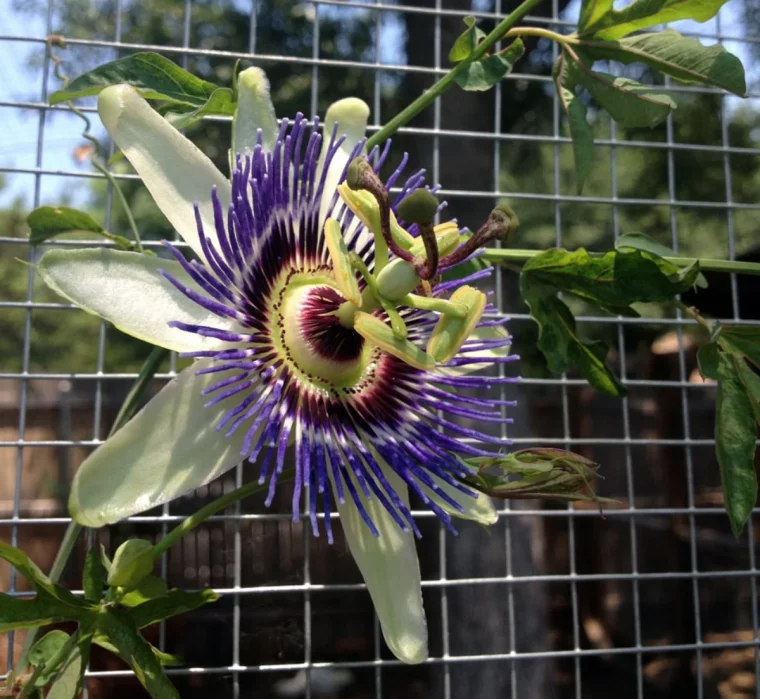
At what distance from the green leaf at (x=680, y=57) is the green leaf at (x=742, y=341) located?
25cm

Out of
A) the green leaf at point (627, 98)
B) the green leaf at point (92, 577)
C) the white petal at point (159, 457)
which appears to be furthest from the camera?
the green leaf at point (627, 98)

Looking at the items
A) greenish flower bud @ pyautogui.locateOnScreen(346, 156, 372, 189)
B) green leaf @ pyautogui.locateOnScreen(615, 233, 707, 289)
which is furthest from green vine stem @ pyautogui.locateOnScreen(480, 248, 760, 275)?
greenish flower bud @ pyautogui.locateOnScreen(346, 156, 372, 189)

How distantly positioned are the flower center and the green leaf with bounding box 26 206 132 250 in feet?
0.77

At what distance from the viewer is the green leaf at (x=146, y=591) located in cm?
63

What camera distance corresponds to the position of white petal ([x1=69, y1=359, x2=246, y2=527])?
21.1 inches

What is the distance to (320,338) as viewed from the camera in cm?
68

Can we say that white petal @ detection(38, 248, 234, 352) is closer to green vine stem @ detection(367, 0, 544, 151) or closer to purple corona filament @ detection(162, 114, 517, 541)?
purple corona filament @ detection(162, 114, 517, 541)

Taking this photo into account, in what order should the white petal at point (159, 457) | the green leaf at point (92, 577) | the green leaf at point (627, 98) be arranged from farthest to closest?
the green leaf at point (627, 98) < the green leaf at point (92, 577) < the white petal at point (159, 457)

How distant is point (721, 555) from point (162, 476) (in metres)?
1.67

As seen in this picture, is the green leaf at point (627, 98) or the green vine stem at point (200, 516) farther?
the green leaf at point (627, 98)

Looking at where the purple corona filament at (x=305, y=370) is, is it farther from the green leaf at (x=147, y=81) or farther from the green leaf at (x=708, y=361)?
the green leaf at (x=708, y=361)

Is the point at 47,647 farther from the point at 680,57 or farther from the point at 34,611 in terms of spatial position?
the point at 680,57

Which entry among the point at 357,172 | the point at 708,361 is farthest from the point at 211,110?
the point at 708,361

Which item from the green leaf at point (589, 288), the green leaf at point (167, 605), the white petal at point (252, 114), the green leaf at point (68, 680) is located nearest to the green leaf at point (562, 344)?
the green leaf at point (589, 288)
